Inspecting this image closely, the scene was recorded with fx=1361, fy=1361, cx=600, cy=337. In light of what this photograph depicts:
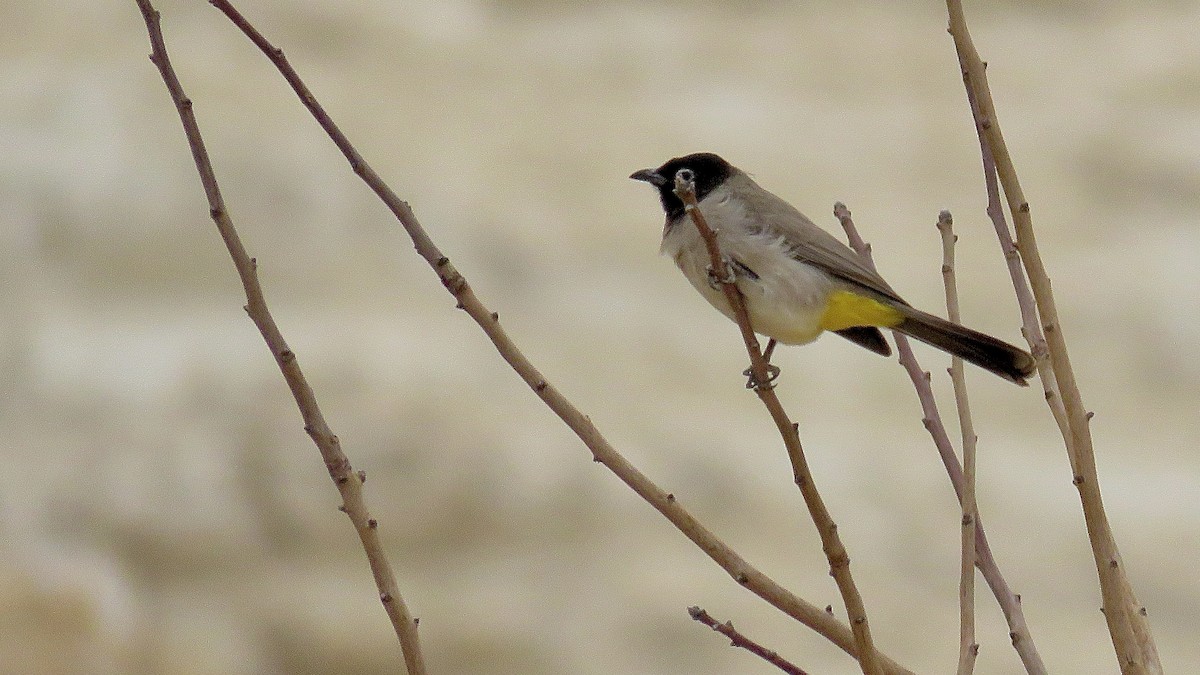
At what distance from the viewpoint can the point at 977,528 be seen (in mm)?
1417

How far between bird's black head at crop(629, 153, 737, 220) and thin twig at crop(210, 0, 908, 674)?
1.00 metres

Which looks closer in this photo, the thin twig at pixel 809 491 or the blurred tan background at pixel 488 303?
the thin twig at pixel 809 491

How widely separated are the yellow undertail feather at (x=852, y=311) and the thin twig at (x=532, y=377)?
2.58ft

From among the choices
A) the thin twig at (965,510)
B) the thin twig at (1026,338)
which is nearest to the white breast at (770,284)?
the thin twig at (965,510)

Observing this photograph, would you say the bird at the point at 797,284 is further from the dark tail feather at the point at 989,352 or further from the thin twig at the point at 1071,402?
the thin twig at the point at 1071,402

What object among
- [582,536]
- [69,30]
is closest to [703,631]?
[582,536]

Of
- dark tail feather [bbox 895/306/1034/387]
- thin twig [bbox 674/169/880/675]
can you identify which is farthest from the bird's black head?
thin twig [bbox 674/169/880/675]

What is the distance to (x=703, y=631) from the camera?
313cm

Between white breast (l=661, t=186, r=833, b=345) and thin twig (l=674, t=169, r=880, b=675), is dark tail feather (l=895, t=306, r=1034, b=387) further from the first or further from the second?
thin twig (l=674, t=169, r=880, b=675)

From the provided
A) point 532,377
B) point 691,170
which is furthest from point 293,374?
point 691,170

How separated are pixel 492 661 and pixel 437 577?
9.1 inches

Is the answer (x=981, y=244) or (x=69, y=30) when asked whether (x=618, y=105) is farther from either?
(x=69, y=30)

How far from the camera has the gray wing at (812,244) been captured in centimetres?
193

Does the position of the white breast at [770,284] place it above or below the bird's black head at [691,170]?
below
